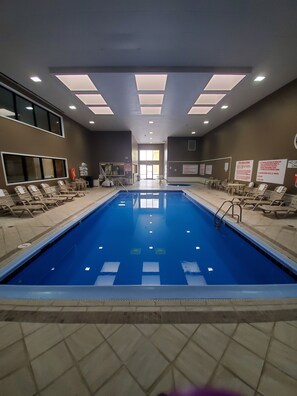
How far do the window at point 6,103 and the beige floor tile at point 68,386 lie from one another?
5903 millimetres

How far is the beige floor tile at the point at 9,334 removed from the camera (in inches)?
50.4

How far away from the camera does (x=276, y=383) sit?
3.39 ft

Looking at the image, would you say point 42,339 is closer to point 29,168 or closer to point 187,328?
point 187,328

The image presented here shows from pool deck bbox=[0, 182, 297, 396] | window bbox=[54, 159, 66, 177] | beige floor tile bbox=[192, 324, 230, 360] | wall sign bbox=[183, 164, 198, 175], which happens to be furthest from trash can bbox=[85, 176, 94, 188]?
beige floor tile bbox=[192, 324, 230, 360]

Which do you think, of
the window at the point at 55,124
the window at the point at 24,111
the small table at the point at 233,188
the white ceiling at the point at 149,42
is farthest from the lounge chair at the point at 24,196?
the small table at the point at 233,188

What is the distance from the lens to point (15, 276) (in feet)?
7.74

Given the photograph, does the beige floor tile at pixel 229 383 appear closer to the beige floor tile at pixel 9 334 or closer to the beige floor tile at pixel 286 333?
the beige floor tile at pixel 286 333

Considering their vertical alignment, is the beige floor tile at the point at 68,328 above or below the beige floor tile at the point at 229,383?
below

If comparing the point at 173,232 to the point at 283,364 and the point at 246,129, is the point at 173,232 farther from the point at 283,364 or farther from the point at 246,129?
the point at 246,129

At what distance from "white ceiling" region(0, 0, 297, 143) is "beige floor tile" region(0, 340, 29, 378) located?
13.0 feet

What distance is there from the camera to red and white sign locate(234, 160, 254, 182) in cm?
683

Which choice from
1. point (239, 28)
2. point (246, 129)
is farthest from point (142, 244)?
point (246, 129)

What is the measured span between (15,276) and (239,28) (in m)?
5.09

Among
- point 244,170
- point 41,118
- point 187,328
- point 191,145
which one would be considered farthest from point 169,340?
point 191,145
